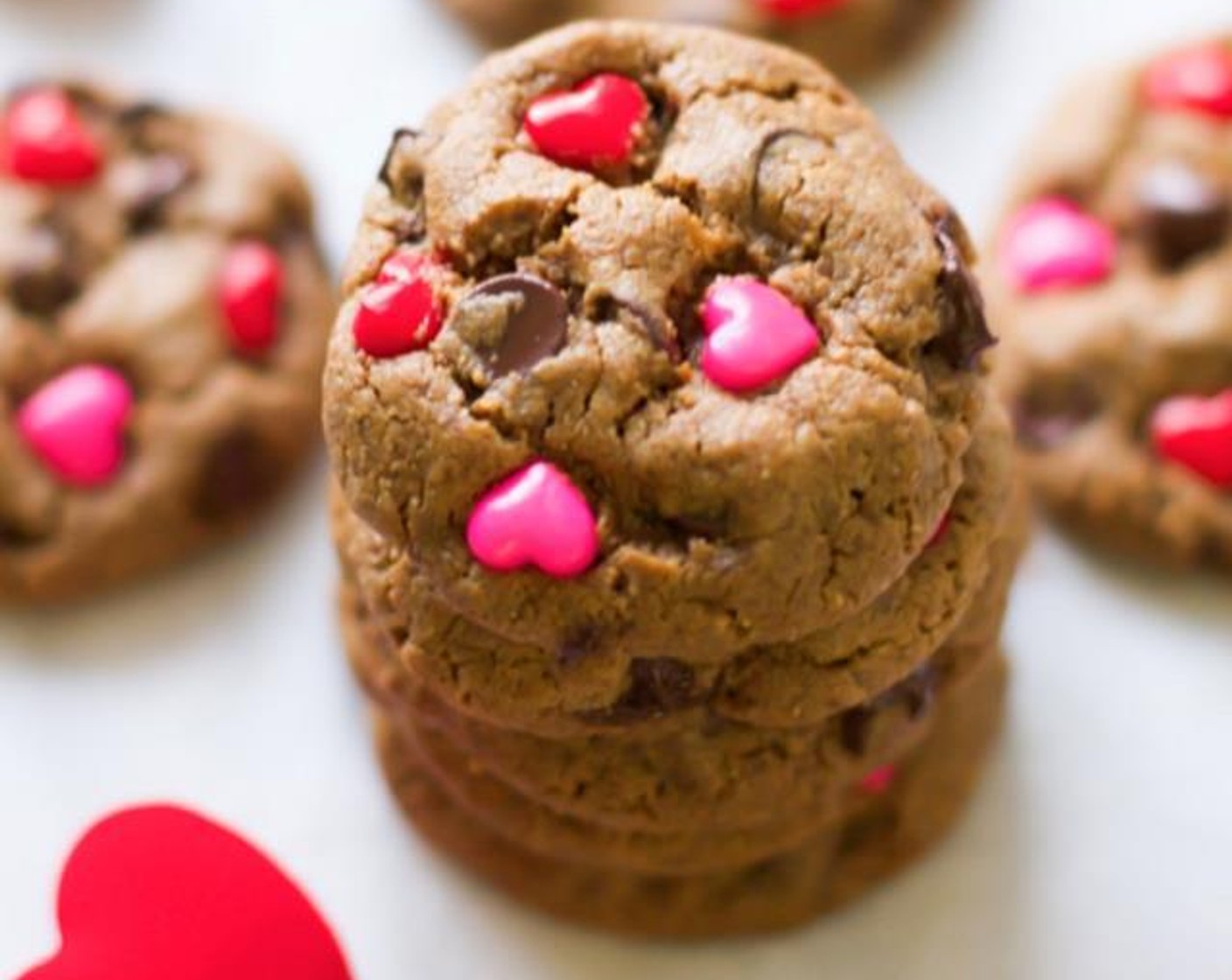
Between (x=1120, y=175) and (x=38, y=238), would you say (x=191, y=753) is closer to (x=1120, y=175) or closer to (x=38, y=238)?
(x=38, y=238)

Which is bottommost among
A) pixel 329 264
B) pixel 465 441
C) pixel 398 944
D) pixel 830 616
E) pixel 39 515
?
pixel 398 944

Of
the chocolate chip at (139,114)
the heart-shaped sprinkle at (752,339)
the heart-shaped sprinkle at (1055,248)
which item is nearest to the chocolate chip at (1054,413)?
the heart-shaped sprinkle at (1055,248)

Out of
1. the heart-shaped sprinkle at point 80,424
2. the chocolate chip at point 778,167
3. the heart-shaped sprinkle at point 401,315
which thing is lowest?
the heart-shaped sprinkle at point 80,424

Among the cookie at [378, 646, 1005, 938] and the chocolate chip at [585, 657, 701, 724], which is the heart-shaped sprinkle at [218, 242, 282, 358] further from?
the chocolate chip at [585, 657, 701, 724]

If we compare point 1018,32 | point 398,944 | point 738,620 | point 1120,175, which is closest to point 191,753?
point 398,944

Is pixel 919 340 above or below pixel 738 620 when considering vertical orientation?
above

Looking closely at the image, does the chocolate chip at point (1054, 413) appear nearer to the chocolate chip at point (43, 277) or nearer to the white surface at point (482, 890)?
the white surface at point (482, 890)

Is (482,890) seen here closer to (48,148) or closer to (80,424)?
(80,424)

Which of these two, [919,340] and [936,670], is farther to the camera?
[936,670]
